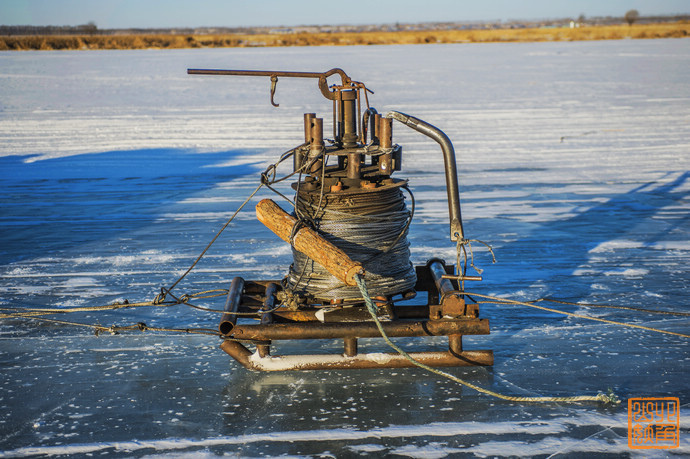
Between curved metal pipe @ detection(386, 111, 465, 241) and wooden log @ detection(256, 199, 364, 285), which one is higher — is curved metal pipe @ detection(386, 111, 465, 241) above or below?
above

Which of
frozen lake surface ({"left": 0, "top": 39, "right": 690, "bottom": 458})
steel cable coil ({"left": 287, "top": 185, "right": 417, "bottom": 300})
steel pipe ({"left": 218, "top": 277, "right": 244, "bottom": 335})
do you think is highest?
steel cable coil ({"left": 287, "top": 185, "right": 417, "bottom": 300})

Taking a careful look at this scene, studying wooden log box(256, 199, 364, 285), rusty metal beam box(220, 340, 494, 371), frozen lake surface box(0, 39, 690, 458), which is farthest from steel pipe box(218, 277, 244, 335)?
wooden log box(256, 199, 364, 285)

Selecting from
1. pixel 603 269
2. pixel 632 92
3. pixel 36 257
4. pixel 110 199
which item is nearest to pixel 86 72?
pixel 632 92

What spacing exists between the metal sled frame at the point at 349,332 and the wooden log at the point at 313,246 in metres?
0.27

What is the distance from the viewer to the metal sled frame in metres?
3.94

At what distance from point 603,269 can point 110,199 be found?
5.78 meters

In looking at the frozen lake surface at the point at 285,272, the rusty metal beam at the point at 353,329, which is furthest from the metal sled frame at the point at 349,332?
the frozen lake surface at the point at 285,272

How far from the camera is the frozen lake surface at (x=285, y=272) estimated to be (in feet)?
11.6

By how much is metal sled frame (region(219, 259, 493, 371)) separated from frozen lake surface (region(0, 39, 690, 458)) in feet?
0.36

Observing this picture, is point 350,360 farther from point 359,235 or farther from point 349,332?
point 359,235

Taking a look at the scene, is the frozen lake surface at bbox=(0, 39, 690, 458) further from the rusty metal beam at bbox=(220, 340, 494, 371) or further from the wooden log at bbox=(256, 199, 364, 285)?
the wooden log at bbox=(256, 199, 364, 285)

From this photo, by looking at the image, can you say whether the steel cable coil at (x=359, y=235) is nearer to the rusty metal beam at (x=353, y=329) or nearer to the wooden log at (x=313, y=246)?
the wooden log at (x=313, y=246)

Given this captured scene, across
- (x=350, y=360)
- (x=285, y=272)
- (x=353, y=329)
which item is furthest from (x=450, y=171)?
(x=285, y=272)

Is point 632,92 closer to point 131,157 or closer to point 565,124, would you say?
point 565,124
